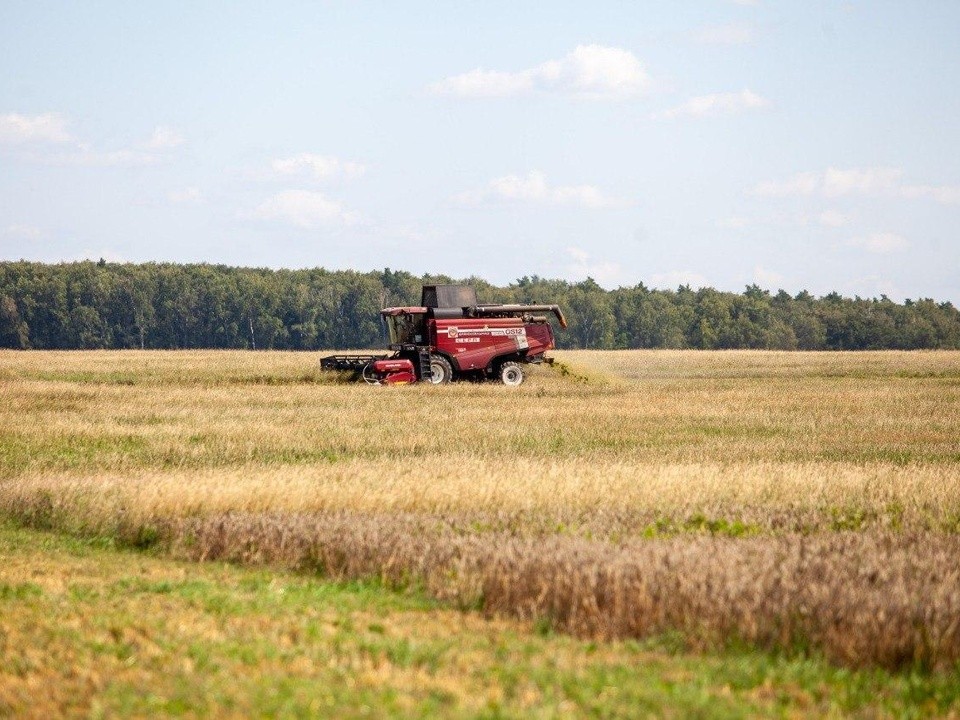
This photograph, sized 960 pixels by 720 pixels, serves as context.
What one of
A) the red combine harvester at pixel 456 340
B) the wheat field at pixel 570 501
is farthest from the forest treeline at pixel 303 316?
the wheat field at pixel 570 501

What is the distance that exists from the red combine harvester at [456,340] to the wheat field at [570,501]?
22.2 feet

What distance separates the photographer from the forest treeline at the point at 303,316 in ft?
449

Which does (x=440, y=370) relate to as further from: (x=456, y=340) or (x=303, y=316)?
(x=303, y=316)

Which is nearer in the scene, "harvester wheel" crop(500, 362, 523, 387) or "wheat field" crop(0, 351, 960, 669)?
"wheat field" crop(0, 351, 960, 669)

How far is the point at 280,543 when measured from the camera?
12.7 metres

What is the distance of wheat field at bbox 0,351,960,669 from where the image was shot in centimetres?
912

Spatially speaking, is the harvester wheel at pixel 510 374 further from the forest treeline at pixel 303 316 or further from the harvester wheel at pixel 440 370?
the forest treeline at pixel 303 316

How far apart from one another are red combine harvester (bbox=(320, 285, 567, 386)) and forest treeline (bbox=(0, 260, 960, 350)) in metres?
89.2

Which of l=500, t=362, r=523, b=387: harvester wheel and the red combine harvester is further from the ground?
the red combine harvester

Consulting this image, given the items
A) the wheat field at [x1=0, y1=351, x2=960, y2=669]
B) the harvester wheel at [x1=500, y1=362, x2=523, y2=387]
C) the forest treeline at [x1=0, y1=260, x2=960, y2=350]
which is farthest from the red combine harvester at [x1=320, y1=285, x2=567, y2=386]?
the forest treeline at [x1=0, y1=260, x2=960, y2=350]

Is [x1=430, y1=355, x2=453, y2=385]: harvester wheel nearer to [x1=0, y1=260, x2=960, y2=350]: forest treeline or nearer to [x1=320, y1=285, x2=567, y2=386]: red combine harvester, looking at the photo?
[x1=320, y1=285, x2=567, y2=386]: red combine harvester

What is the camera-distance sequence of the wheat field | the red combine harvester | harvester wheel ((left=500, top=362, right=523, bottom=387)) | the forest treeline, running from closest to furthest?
the wheat field, the red combine harvester, harvester wheel ((left=500, top=362, right=523, bottom=387)), the forest treeline

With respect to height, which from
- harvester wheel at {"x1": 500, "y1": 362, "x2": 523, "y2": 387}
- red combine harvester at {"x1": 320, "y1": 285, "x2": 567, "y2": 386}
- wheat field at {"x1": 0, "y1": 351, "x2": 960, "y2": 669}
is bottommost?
wheat field at {"x1": 0, "y1": 351, "x2": 960, "y2": 669}

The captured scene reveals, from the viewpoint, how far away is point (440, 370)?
42062mm
